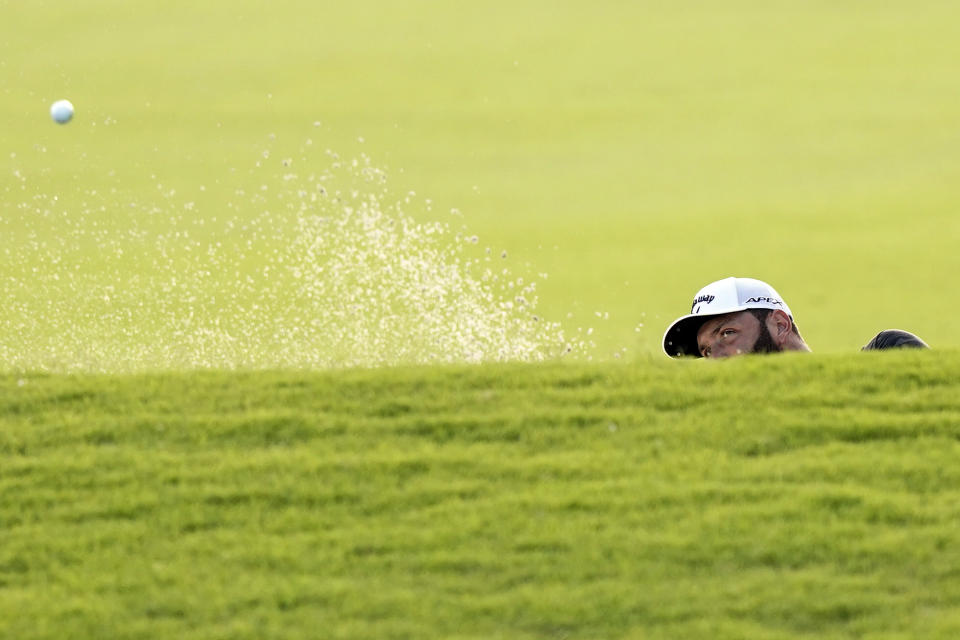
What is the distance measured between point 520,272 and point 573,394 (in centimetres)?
1063

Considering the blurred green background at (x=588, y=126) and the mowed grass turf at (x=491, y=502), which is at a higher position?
the blurred green background at (x=588, y=126)

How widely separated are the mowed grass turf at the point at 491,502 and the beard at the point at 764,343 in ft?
2.78

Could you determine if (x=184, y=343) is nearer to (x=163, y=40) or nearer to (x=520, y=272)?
(x=520, y=272)

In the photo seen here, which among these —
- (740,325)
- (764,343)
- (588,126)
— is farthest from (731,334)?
(588,126)

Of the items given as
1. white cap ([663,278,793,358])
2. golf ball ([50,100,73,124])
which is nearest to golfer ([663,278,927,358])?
white cap ([663,278,793,358])

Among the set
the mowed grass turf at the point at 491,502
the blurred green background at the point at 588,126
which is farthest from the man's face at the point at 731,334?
the blurred green background at the point at 588,126

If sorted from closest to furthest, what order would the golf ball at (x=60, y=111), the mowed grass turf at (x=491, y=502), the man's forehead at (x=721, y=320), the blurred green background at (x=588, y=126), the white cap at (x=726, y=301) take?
the mowed grass turf at (x=491, y=502) → the white cap at (x=726, y=301) → the man's forehead at (x=721, y=320) → the golf ball at (x=60, y=111) → the blurred green background at (x=588, y=126)

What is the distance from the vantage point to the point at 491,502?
19.1ft

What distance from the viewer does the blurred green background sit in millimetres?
18141

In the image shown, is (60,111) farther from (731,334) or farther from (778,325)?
(778,325)

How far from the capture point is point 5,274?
16.2 metres

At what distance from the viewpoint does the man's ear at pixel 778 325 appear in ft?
27.4

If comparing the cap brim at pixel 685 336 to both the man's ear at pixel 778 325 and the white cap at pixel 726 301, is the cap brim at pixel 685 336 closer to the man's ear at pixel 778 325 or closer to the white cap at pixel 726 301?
the white cap at pixel 726 301

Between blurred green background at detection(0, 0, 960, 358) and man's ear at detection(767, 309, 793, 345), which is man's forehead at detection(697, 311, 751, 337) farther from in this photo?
blurred green background at detection(0, 0, 960, 358)
